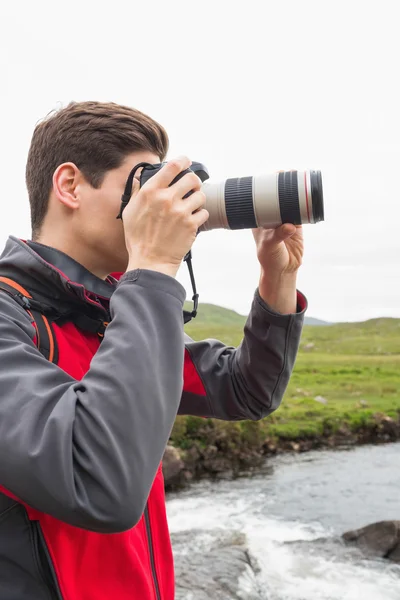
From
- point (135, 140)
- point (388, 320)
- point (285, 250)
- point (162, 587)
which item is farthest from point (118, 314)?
point (388, 320)

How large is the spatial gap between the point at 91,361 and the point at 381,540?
31.8 feet

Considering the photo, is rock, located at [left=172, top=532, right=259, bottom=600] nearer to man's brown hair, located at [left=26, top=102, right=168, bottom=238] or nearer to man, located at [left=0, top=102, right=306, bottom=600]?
man, located at [left=0, top=102, right=306, bottom=600]

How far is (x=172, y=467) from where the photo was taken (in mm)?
13648

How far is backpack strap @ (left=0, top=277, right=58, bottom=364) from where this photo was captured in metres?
1.61

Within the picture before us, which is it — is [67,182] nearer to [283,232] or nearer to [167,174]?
[167,174]

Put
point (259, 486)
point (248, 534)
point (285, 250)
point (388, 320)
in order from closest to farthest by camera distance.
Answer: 1. point (285, 250)
2. point (248, 534)
3. point (259, 486)
4. point (388, 320)

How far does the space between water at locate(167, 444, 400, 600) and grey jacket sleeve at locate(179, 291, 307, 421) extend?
15.5 ft

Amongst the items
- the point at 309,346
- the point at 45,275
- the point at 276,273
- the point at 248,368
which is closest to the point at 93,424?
the point at 45,275

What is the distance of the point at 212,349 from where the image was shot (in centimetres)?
260

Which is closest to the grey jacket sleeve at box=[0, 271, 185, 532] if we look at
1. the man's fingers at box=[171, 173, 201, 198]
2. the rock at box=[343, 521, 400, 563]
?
the man's fingers at box=[171, 173, 201, 198]

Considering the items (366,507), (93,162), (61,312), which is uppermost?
(93,162)

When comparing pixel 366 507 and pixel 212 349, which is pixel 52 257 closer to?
pixel 212 349

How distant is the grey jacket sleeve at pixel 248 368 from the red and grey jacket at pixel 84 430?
0.69m

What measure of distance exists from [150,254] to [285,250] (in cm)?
101
